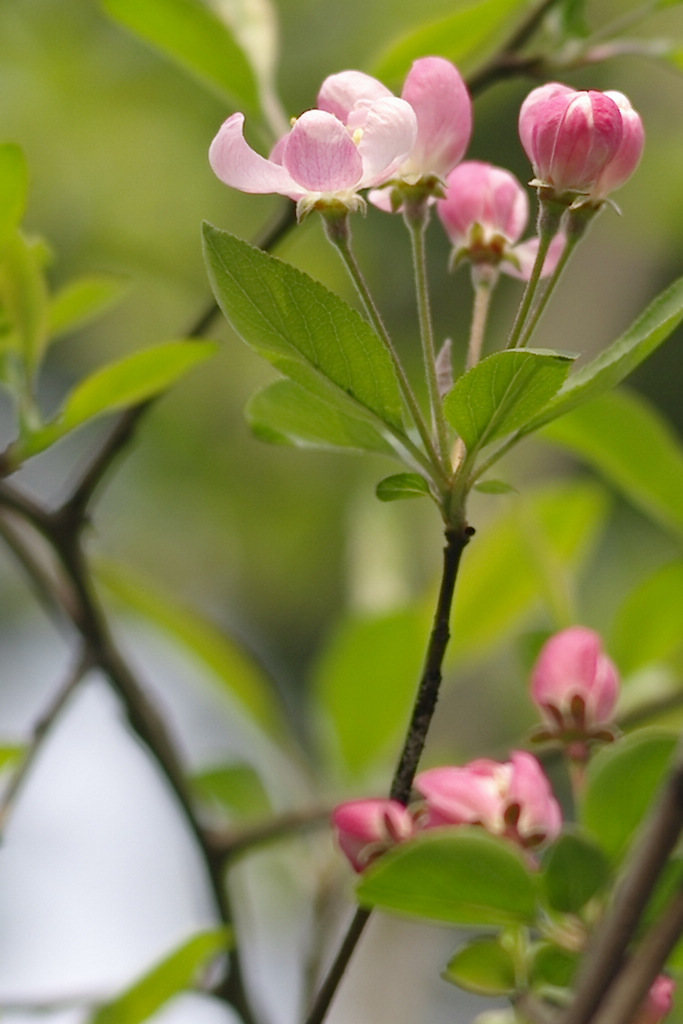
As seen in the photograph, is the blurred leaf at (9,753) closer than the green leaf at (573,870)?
No

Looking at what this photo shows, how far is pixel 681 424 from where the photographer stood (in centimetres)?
289

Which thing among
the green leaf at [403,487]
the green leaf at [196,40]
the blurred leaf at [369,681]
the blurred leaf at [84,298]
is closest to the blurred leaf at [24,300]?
the blurred leaf at [84,298]

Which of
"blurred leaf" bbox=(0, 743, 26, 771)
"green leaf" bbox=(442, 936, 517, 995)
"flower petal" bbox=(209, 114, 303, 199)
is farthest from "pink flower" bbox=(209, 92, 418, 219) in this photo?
"blurred leaf" bbox=(0, 743, 26, 771)

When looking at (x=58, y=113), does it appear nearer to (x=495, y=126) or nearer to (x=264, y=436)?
(x=495, y=126)

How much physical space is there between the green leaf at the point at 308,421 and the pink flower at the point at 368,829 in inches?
4.2

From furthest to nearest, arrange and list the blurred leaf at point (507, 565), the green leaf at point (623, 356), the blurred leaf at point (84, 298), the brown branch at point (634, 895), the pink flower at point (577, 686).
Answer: the blurred leaf at point (507, 565) → the blurred leaf at point (84, 298) → the pink flower at point (577, 686) → the green leaf at point (623, 356) → the brown branch at point (634, 895)

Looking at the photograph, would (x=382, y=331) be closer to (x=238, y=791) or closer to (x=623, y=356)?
(x=623, y=356)

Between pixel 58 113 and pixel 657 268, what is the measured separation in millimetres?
1019

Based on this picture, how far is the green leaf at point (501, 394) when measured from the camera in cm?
32

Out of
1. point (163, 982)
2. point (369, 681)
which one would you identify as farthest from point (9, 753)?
point (369, 681)

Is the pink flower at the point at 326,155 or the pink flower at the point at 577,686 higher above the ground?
the pink flower at the point at 326,155

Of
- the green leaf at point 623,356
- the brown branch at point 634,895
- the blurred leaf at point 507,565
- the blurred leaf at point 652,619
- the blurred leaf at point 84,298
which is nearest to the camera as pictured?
the brown branch at point 634,895

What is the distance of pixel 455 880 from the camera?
336 millimetres

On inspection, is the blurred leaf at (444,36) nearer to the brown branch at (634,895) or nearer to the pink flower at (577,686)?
the pink flower at (577,686)
